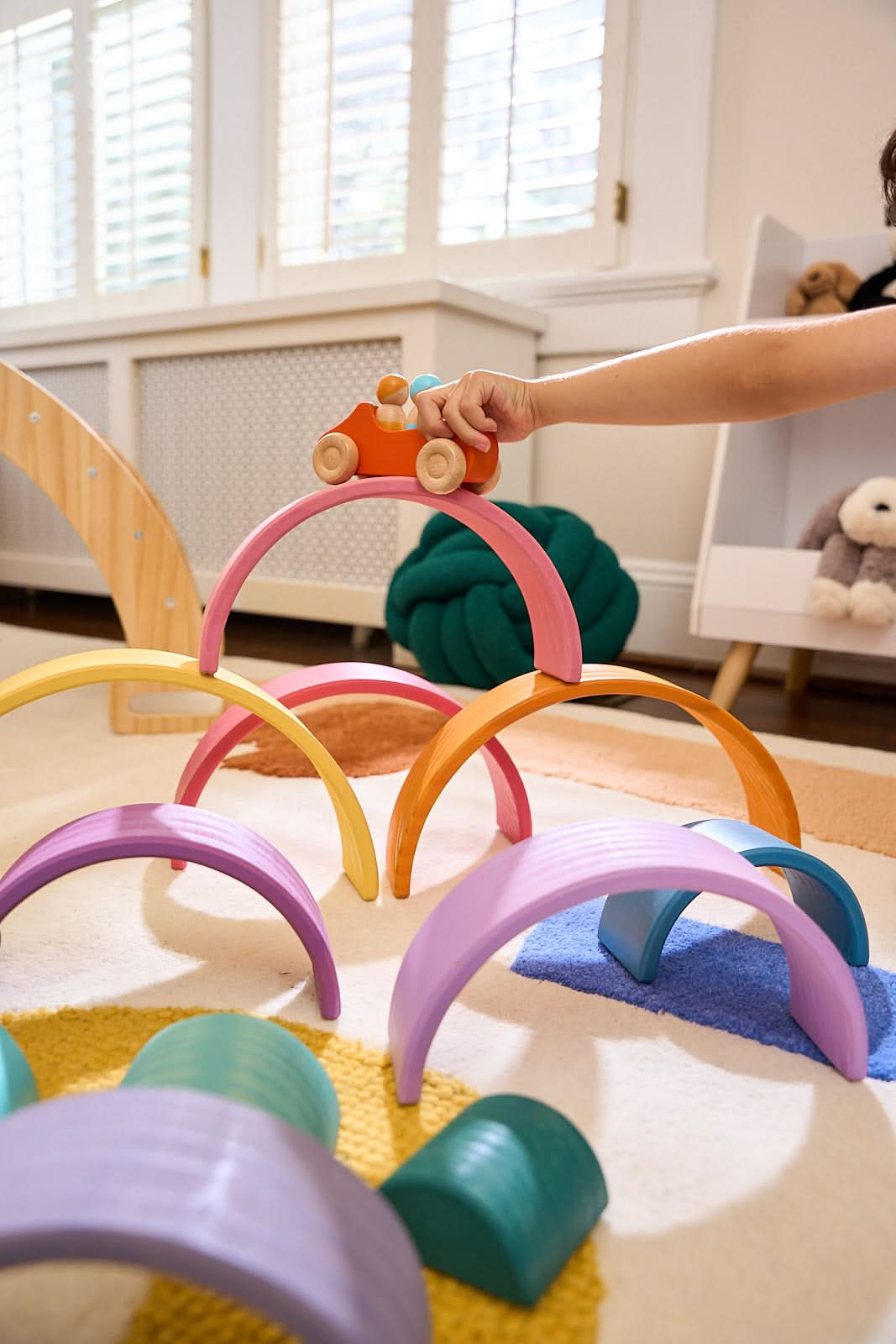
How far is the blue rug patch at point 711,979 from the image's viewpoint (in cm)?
61

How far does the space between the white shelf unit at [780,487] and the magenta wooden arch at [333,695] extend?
0.61 m

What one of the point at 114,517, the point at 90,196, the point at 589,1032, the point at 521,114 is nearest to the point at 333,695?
the point at 589,1032

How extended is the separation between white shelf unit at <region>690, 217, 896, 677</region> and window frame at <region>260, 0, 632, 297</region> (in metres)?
0.45

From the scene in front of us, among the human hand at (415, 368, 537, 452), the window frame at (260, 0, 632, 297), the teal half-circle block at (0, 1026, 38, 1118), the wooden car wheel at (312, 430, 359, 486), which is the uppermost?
the window frame at (260, 0, 632, 297)

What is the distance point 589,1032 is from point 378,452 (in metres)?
0.41

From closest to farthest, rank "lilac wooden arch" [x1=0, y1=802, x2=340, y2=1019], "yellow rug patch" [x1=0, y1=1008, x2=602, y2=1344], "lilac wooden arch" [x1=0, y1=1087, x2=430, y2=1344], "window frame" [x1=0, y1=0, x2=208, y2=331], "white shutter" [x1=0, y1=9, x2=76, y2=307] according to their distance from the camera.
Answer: "lilac wooden arch" [x1=0, y1=1087, x2=430, y2=1344] < "yellow rug patch" [x1=0, y1=1008, x2=602, y2=1344] < "lilac wooden arch" [x1=0, y1=802, x2=340, y2=1019] < "window frame" [x1=0, y1=0, x2=208, y2=331] < "white shutter" [x1=0, y1=9, x2=76, y2=307]

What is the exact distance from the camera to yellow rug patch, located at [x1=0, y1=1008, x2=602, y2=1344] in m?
0.37

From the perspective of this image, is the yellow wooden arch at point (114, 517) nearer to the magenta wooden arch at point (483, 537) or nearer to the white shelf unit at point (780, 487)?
the magenta wooden arch at point (483, 537)

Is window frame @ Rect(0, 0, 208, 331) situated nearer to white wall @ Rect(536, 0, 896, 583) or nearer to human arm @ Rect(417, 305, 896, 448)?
white wall @ Rect(536, 0, 896, 583)

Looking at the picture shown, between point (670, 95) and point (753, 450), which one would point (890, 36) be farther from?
point (753, 450)

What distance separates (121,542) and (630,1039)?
93 cm

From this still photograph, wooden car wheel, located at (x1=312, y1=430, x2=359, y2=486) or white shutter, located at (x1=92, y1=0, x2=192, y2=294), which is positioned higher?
white shutter, located at (x1=92, y1=0, x2=192, y2=294)

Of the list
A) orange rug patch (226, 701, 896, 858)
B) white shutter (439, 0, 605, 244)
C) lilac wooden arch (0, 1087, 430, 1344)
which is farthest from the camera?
white shutter (439, 0, 605, 244)

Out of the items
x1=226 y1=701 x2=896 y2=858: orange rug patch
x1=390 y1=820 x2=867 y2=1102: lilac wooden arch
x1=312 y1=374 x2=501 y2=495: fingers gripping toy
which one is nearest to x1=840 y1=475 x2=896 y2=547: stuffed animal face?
x1=226 y1=701 x2=896 y2=858: orange rug patch
